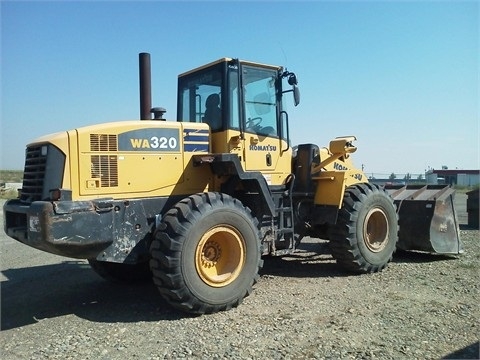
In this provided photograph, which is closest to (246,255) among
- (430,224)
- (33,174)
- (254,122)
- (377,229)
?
(254,122)

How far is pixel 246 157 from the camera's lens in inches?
255

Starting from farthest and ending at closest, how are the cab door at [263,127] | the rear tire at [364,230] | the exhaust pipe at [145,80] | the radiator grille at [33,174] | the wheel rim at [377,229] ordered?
the exhaust pipe at [145,80], the wheel rim at [377,229], the rear tire at [364,230], the cab door at [263,127], the radiator grille at [33,174]

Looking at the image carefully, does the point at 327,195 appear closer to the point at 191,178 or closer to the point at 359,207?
the point at 359,207

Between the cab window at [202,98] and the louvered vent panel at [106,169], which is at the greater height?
the cab window at [202,98]

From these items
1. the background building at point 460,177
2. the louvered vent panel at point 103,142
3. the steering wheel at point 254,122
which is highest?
the steering wheel at point 254,122

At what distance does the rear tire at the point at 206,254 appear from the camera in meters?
5.08

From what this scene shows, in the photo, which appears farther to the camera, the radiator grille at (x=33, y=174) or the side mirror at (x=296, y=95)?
the side mirror at (x=296, y=95)

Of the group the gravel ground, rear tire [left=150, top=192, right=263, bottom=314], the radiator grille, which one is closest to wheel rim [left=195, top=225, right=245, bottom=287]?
rear tire [left=150, top=192, right=263, bottom=314]

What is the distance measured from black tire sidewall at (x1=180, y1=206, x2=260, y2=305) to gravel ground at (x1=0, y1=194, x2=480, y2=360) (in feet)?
0.77

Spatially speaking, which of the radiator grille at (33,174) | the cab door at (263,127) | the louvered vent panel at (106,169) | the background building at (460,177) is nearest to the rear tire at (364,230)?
the cab door at (263,127)

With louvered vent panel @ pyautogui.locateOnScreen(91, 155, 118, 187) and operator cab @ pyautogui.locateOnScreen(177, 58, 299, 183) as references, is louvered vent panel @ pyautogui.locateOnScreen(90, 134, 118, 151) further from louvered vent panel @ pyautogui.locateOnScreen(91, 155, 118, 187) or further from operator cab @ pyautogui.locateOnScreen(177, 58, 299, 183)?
operator cab @ pyautogui.locateOnScreen(177, 58, 299, 183)

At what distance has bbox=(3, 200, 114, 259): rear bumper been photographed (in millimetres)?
4785

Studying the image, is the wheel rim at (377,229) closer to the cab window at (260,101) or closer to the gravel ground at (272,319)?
the gravel ground at (272,319)

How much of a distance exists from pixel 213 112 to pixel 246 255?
2.17 m
